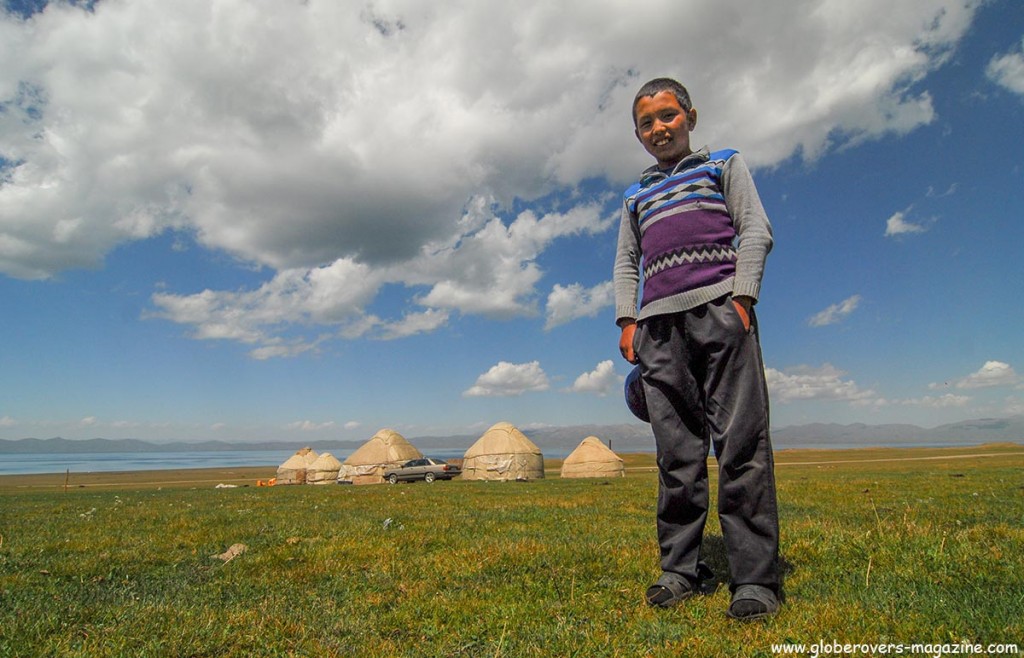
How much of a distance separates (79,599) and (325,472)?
45.8 meters

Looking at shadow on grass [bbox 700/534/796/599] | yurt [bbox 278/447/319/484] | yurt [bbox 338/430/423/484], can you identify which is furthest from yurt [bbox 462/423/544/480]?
shadow on grass [bbox 700/534/796/599]

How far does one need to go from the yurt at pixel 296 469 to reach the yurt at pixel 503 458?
51.4ft

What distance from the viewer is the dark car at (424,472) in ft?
130

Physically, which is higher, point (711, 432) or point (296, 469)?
point (711, 432)

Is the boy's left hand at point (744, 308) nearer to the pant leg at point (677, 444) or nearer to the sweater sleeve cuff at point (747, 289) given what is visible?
the sweater sleeve cuff at point (747, 289)

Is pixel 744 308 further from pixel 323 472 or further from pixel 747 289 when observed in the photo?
pixel 323 472

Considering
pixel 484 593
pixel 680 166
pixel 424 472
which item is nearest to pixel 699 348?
pixel 680 166

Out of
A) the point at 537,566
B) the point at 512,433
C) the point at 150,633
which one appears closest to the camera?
the point at 150,633

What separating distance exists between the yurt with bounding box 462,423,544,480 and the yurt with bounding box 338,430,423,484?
18.8 feet

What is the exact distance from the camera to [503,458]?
1511 inches

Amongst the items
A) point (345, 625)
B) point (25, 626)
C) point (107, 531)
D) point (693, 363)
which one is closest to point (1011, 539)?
point (693, 363)

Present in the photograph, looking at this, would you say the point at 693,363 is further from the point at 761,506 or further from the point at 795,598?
the point at 795,598

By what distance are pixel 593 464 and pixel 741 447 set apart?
35.2m

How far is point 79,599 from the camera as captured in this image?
153 inches
